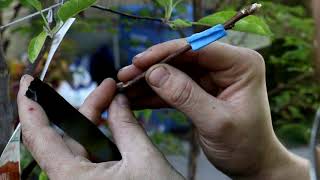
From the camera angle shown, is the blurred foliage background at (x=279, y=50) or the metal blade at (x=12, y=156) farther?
the blurred foliage background at (x=279, y=50)

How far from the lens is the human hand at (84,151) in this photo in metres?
1.25

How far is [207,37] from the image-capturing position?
4.36ft

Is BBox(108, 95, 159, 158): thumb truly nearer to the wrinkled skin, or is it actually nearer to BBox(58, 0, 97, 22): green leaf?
the wrinkled skin

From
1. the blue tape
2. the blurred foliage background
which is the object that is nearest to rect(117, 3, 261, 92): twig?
the blue tape

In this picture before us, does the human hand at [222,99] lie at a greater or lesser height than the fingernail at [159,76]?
lesser

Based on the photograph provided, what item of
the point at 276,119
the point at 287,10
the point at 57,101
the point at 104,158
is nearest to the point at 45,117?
the point at 57,101

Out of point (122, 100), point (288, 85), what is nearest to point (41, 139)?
point (122, 100)

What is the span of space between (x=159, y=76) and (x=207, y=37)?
14cm

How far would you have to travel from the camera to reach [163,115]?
12.2 ft

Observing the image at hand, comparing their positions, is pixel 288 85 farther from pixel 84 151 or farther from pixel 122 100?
pixel 84 151

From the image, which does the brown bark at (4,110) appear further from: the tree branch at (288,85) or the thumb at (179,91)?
the tree branch at (288,85)

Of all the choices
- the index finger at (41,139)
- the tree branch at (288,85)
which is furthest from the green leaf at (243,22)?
the tree branch at (288,85)

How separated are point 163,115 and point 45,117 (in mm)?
2404

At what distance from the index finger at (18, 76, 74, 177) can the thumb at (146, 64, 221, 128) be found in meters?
0.26
